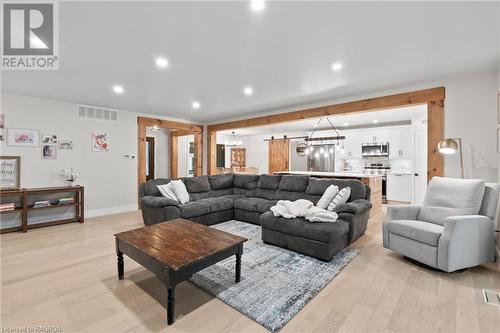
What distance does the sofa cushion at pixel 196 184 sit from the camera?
193 inches

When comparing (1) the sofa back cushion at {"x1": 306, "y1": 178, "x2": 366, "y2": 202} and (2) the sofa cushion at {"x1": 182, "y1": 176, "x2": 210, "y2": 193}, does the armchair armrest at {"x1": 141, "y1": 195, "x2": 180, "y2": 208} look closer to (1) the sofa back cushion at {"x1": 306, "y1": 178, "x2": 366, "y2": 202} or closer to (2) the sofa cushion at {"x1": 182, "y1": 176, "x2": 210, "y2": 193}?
(2) the sofa cushion at {"x1": 182, "y1": 176, "x2": 210, "y2": 193}

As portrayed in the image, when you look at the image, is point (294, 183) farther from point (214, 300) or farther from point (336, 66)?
point (214, 300)

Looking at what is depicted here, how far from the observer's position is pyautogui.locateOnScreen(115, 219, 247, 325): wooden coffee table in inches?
71.5

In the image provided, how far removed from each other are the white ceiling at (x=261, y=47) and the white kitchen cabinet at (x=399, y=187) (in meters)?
4.20

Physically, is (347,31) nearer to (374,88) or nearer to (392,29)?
(392,29)

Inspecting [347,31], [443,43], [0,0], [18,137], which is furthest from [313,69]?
[18,137]

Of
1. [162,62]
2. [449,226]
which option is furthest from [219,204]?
[449,226]

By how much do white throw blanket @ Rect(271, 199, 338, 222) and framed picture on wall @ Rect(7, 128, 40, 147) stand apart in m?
4.75

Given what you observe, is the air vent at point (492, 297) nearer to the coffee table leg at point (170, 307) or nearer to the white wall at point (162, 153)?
the coffee table leg at point (170, 307)

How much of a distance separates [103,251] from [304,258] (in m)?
2.72

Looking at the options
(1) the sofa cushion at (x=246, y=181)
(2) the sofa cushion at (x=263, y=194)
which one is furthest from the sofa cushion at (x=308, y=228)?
(1) the sofa cushion at (x=246, y=181)

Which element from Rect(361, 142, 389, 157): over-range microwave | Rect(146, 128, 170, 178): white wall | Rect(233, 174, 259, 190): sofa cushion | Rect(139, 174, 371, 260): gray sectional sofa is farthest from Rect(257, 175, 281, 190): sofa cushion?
Rect(146, 128, 170, 178): white wall

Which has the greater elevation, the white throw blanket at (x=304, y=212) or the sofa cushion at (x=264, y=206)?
the white throw blanket at (x=304, y=212)

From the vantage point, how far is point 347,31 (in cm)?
222
